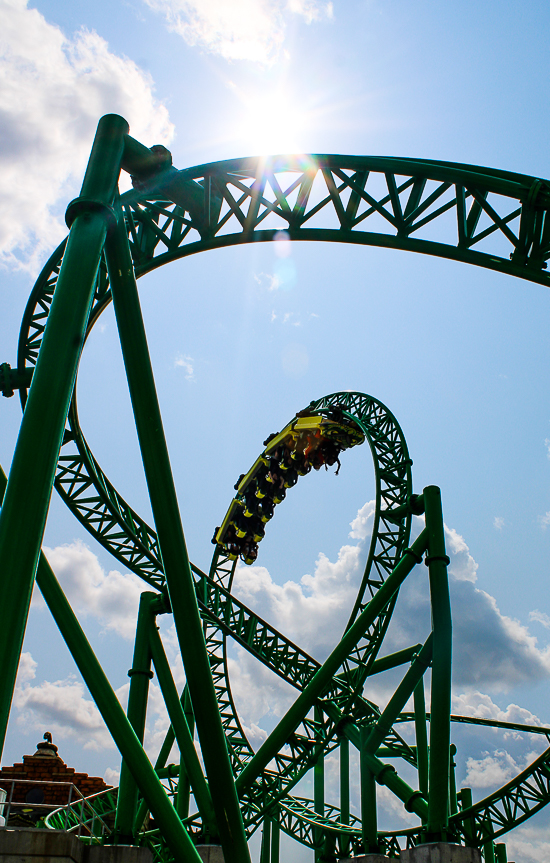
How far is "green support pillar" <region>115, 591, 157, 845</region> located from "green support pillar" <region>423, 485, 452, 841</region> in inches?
133

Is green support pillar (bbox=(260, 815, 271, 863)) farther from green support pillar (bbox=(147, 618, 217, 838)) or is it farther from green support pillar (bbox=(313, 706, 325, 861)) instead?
green support pillar (bbox=(147, 618, 217, 838))

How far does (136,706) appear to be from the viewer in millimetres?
8023

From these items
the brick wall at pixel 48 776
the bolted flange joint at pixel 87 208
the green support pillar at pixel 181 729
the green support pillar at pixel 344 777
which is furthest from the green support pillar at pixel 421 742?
the bolted flange joint at pixel 87 208

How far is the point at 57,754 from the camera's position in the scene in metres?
11.2

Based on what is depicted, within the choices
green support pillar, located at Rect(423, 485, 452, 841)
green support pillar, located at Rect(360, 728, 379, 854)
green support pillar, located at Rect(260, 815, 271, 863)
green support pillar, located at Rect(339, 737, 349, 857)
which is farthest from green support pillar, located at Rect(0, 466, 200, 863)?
green support pillar, located at Rect(260, 815, 271, 863)

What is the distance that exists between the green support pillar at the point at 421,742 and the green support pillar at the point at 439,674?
43.1 inches

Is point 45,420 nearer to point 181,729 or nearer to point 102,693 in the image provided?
point 102,693

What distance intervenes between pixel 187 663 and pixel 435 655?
195 inches

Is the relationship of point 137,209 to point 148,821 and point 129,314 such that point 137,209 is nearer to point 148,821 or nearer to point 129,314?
point 129,314

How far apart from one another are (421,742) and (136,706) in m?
3.98

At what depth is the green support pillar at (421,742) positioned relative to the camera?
8969 millimetres

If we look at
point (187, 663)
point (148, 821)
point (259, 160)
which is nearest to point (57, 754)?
point (148, 821)

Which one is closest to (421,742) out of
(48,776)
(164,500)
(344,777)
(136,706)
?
(344,777)

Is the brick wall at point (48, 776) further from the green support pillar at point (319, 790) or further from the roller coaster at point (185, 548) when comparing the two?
the green support pillar at point (319, 790)
